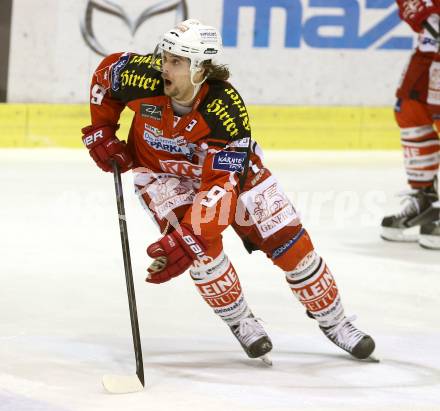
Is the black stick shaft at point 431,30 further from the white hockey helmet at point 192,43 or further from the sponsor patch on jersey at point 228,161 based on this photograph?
the sponsor patch on jersey at point 228,161

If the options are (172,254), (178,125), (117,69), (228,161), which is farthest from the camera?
(117,69)

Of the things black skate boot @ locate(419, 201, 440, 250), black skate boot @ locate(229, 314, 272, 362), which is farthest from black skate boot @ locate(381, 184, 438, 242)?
black skate boot @ locate(229, 314, 272, 362)

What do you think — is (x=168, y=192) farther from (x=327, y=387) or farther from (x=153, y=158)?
(x=327, y=387)

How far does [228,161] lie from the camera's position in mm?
4109

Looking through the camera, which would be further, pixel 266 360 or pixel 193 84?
pixel 266 360

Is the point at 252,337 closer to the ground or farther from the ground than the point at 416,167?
farther from the ground

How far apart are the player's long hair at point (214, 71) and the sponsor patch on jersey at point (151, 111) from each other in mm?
193

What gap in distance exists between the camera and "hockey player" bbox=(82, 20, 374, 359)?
4098 millimetres

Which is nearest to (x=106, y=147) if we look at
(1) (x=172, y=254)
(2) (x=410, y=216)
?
(1) (x=172, y=254)

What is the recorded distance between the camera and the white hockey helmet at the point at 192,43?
416 centimetres

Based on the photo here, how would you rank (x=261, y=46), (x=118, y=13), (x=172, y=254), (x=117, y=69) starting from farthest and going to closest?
1. (x=261, y=46)
2. (x=118, y=13)
3. (x=117, y=69)
4. (x=172, y=254)

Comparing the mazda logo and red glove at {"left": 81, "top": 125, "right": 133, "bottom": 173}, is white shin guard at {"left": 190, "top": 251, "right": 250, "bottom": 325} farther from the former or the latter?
the mazda logo

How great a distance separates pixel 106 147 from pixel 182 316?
0.85 meters

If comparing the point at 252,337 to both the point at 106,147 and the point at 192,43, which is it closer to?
the point at 106,147
